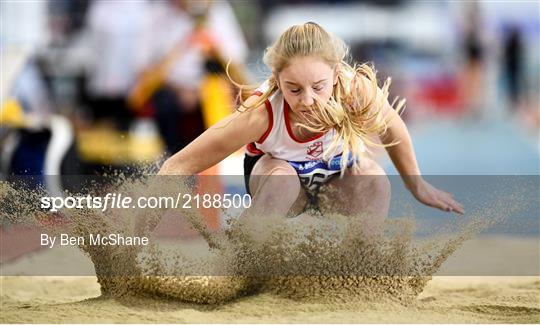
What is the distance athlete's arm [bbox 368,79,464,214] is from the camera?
12.6ft

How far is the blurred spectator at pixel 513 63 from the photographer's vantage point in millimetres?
11469

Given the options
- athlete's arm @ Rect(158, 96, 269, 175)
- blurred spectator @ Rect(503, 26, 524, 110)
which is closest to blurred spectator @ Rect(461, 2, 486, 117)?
blurred spectator @ Rect(503, 26, 524, 110)

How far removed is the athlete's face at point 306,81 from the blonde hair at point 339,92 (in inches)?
0.8

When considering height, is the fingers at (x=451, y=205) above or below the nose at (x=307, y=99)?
below

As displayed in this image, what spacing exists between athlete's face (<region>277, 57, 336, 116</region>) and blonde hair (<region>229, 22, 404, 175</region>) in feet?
0.07

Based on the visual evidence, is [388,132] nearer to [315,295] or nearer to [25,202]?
[315,295]

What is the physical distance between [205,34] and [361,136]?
4420mm

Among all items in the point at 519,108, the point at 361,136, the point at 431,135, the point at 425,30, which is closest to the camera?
the point at 361,136

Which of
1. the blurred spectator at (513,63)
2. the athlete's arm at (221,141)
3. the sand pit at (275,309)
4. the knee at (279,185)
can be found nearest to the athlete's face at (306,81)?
the athlete's arm at (221,141)

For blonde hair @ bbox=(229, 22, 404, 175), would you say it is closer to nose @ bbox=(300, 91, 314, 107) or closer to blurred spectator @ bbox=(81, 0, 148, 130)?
nose @ bbox=(300, 91, 314, 107)

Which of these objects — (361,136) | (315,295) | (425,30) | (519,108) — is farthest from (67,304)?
(519,108)

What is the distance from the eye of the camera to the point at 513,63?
1154 cm

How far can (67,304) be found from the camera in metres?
3.76

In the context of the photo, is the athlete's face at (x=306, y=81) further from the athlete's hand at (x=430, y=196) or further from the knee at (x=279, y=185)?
the athlete's hand at (x=430, y=196)
